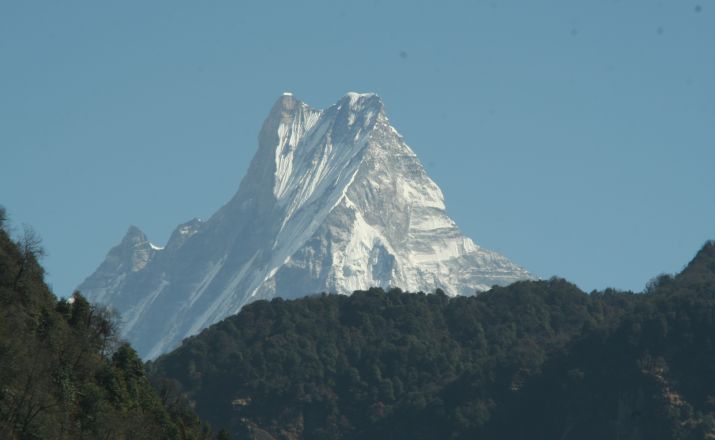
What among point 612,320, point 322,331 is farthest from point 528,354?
point 322,331

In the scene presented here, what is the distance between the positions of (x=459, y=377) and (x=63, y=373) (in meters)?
85.7

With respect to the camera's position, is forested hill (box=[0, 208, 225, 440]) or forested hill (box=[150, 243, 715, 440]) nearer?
forested hill (box=[0, 208, 225, 440])

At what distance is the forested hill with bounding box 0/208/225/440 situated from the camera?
310ft

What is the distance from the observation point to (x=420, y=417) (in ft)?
588

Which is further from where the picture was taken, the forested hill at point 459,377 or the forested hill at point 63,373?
the forested hill at point 459,377

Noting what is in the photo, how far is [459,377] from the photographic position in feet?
607

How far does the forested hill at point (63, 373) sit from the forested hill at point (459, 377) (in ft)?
190

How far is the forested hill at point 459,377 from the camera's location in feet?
566

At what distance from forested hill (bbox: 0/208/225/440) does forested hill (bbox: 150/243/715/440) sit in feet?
190

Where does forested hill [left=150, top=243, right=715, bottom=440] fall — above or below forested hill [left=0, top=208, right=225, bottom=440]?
above

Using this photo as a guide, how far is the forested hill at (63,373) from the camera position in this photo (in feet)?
310

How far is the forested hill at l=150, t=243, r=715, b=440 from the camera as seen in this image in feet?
566

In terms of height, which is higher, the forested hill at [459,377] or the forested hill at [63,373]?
the forested hill at [459,377]

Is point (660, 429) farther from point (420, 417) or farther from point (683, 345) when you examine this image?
point (420, 417)
